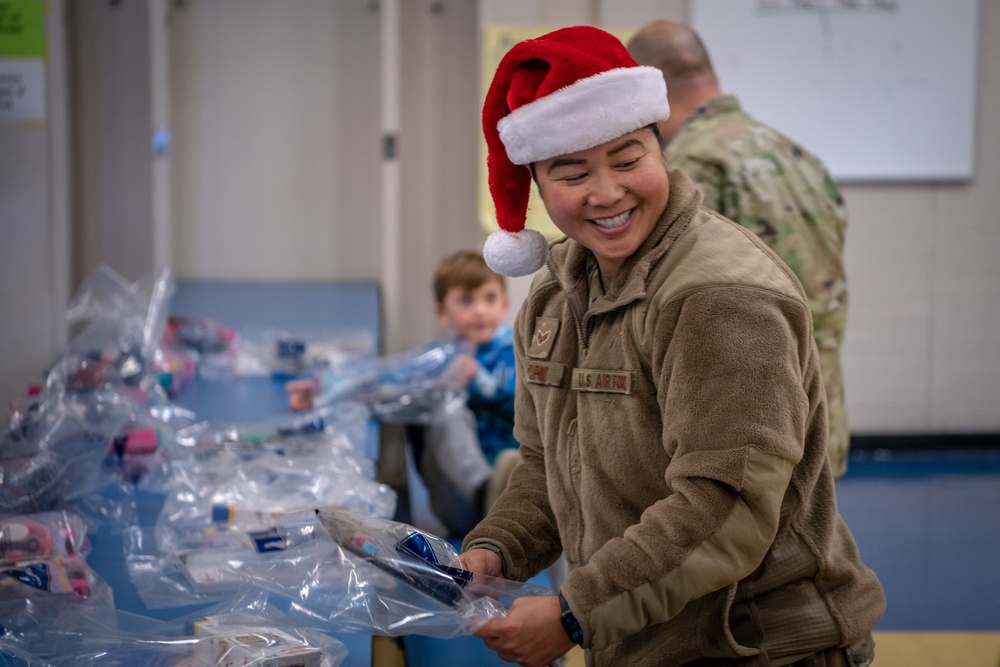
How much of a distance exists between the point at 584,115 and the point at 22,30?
1919 mm

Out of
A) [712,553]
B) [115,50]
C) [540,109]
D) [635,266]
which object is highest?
[115,50]

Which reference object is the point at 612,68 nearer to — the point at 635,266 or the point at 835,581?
the point at 635,266

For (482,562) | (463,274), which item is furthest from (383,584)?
(463,274)

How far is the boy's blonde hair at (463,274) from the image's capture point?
3.32m

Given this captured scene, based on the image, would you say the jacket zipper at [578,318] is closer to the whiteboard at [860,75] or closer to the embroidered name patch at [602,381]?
the embroidered name patch at [602,381]

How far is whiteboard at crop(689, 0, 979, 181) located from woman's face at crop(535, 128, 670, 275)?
152 inches

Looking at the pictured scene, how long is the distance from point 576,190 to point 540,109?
94 millimetres

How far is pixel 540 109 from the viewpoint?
117cm

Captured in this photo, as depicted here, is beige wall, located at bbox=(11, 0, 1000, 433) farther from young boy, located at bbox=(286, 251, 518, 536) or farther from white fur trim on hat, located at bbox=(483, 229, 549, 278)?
white fur trim on hat, located at bbox=(483, 229, 549, 278)

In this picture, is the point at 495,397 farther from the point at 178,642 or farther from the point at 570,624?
the point at 570,624

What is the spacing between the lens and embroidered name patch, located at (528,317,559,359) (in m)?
1.27

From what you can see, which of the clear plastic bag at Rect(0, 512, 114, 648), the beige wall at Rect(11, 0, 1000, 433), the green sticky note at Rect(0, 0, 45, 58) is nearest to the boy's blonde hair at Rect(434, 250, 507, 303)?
the green sticky note at Rect(0, 0, 45, 58)

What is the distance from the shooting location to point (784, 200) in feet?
7.99

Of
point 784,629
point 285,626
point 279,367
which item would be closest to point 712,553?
point 784,629
